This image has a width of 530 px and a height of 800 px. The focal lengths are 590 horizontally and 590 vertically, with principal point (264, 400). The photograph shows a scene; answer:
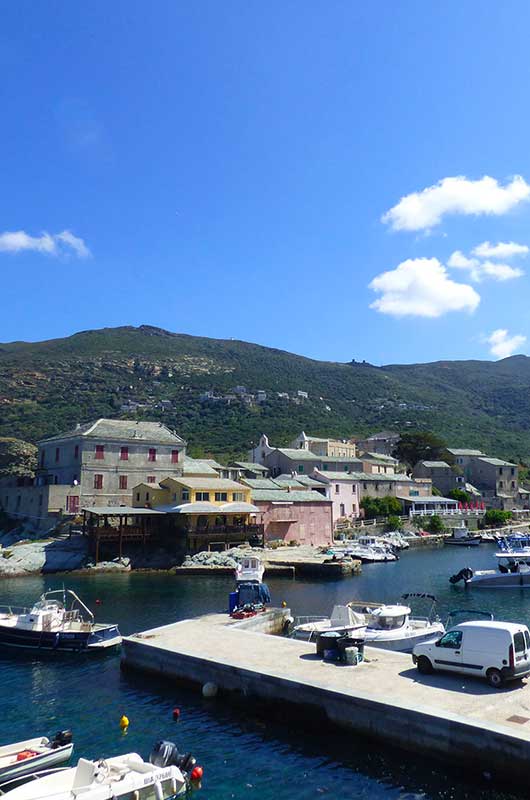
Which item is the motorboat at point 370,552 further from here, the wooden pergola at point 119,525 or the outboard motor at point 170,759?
the outboard motor at point 170,759

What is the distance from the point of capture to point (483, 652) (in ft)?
50.3

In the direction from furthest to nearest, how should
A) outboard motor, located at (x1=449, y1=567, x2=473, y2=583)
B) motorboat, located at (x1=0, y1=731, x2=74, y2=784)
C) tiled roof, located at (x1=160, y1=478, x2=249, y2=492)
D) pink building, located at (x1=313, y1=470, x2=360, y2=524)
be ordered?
pink building, located at (x1=313, y1=470, x2=360, y2=524), tiled roof, located at (x1=160, y1=478, x2=249, y2=492), outboard motor, located at (x1=449, y1=567, x2=473, y2=583), motorboat, located at (x1=0, y1=731, x2=74, y2=784)

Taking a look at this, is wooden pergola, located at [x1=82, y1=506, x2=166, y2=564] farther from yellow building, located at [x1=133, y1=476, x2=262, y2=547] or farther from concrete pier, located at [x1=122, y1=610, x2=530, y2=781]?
concrete pier, located at [x1=122, y1=610, x2=530, y2=781]

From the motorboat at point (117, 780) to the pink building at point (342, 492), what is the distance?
198ft

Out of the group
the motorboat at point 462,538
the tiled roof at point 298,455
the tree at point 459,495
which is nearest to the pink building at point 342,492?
the tiled roof at point 298,455

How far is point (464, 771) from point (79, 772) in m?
8.07

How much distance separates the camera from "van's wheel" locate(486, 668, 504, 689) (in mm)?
14859

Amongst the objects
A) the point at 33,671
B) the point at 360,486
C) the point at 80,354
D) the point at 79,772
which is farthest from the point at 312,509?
the point at 80,354

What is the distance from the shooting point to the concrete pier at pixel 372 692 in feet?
40.9

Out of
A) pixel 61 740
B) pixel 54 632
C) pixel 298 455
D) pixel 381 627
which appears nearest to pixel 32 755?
pixel 61 740

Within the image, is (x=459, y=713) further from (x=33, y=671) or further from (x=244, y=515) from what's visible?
(x=244, y=515)

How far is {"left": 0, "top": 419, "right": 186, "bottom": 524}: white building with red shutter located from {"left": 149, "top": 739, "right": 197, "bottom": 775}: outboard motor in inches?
1718

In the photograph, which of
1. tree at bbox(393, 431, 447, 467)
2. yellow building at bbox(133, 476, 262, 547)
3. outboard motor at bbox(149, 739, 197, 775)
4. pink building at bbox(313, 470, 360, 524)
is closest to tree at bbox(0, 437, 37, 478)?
yellow building at bbox(133, 476, 262, 547)

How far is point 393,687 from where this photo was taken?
50.4ft
